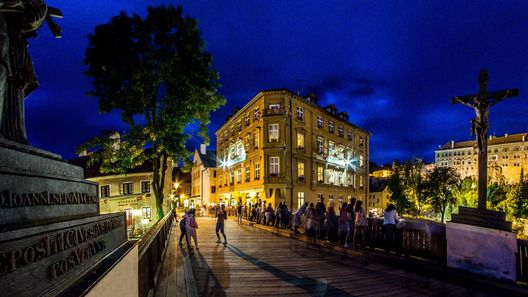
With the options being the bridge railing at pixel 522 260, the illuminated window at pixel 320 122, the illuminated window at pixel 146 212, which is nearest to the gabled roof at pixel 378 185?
the illuminated window at pixel 320 122

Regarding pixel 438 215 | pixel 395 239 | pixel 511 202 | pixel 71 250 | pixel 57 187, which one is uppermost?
pixel 57 187

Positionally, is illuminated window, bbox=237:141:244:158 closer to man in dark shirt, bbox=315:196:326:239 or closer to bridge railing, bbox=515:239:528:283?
man in dark shirt, bbox=315:196:326:239

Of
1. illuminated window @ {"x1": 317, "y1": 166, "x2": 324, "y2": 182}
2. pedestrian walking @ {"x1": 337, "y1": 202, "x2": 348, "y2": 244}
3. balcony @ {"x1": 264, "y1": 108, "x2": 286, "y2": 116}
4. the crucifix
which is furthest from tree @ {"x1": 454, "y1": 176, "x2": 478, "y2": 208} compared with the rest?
the crucifix

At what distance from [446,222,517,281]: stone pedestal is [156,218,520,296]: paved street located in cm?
69

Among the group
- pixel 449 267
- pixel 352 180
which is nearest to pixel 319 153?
pixel 352 180

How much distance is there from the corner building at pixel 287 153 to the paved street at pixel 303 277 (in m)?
22.9

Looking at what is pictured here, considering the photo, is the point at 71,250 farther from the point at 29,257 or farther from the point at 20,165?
the point at 20,165

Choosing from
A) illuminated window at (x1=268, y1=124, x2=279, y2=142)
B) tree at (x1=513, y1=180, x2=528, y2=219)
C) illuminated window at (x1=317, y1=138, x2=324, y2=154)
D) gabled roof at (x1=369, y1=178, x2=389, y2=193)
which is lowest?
gabled roof at (x1=369, y1=178, x2=389, y2=193)

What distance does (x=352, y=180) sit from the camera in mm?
49344

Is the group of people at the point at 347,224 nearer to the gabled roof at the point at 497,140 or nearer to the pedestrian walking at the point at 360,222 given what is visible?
the pedestrian walking at the point at 360,222

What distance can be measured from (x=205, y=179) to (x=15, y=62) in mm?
52503

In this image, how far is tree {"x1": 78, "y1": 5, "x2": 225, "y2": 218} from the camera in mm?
14914

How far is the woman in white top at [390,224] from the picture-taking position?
1053 centimetres

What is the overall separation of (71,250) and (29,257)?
566mm
